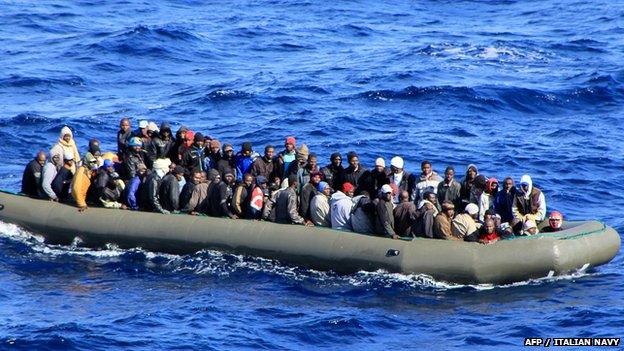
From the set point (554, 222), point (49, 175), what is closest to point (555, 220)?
point (554, 222)

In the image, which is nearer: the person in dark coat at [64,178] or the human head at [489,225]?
the human head at [489,225]

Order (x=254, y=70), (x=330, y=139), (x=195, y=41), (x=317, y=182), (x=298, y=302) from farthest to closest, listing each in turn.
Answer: (x=195, y=41) → (x=254, y=70) → (x=330, y=139) → (x=317, y=182) → (x=298, y=302)

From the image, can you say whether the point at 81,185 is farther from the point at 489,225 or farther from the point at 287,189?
the point at 489,225

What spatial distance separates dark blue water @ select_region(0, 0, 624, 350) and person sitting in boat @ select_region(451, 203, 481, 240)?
1.17m

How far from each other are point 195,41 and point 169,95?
9.15m

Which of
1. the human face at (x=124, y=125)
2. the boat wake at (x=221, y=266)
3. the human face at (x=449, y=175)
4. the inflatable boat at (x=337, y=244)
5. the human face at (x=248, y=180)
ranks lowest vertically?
the boat wake at (x=221, y=266)

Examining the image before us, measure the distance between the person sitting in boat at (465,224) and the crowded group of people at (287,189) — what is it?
2 centimetres

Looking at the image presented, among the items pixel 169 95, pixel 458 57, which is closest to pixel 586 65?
pixel 458 57

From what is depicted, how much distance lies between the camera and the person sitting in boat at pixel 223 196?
3083 cm

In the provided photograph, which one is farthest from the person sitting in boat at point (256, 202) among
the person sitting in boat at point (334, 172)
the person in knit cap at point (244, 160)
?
the person in knit cap at point (244, 160)

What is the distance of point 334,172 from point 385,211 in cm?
271

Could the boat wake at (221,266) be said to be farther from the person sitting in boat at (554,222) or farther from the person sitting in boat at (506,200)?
the person sitting in boat at (506,200)

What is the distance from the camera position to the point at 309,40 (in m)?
58.0

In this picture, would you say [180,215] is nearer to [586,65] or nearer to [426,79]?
[426,79]
